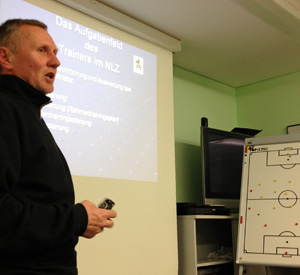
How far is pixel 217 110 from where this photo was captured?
158 inches

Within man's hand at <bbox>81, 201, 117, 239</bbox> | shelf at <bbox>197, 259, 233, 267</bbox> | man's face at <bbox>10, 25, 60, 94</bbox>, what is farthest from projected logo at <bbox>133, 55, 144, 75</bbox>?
man's hand at <bbox>81, 201, 117, 239</bbox>

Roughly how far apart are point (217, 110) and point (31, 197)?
329cm

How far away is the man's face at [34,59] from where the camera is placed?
106 cm

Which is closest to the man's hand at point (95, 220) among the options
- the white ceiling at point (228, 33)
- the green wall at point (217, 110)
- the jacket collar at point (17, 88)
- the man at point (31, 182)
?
the man at point (31, 182)

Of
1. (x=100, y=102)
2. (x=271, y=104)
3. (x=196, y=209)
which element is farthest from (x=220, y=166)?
(x=100, y=102)

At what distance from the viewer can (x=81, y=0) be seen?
2.44 meters

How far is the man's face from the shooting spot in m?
1.06

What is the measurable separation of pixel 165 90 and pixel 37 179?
7.11ft

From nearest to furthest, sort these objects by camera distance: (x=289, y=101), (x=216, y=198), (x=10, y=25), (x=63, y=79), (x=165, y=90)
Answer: (x=10, y=25), (x=63, y=79), (x=165, y=90), (x=216, y=198), (x=289, y=101)

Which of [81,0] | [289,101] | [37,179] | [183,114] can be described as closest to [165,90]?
[183,114]

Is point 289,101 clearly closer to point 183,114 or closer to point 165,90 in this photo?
point 183,114

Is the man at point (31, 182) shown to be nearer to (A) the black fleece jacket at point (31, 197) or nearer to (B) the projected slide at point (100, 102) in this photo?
(A) the black fleece jacket at point (31, 197)

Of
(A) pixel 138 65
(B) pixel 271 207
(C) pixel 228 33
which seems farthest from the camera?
(C) pixel 228 33

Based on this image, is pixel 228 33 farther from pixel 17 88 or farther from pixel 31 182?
pixel 31 182
